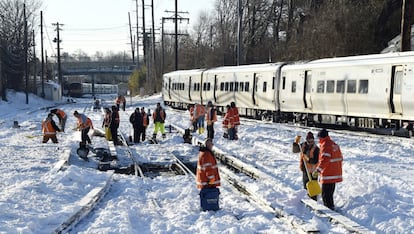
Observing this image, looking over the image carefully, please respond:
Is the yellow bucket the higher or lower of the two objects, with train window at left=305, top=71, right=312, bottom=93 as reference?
lower

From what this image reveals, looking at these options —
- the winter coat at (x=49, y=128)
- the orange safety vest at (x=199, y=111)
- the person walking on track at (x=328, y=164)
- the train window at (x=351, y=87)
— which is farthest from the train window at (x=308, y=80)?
the person walking on track at (x=328, y=164)

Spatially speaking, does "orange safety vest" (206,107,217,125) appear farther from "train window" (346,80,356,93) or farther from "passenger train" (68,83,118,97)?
"passenger train" (68,83,118,97)

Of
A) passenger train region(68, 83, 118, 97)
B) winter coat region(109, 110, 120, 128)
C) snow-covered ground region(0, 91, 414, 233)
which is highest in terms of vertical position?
winter coat region(109, 110, 120, 128)

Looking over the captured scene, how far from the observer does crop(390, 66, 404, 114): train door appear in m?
19.6

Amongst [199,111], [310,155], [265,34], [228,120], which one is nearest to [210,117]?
[228,120]

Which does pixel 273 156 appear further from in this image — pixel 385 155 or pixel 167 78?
pixel 167 78

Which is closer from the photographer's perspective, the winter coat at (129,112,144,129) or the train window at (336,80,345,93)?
the winter coat at (129,112,144,129)

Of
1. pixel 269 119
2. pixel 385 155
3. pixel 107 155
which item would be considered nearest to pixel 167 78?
pixel 269 119

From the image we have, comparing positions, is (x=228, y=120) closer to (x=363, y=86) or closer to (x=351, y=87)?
(x=351, y=87)

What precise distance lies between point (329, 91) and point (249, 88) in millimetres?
8224

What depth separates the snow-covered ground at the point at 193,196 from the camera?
9336 mm

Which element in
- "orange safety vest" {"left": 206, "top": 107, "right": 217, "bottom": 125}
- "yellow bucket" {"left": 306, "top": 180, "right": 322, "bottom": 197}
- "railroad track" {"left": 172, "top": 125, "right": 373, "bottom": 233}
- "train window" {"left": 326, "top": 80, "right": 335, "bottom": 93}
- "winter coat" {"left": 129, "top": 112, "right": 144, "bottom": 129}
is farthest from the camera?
"train window" {"left": 326, "top": 80, "right": 335, "bottom": 93}

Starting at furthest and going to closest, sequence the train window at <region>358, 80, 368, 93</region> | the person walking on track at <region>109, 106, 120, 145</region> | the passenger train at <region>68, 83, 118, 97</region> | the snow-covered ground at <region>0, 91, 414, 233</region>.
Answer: the passenger train at <region>68, 83, 118, 97</region> < the person walking on track at <region>109, 106, 120, 145</region> < the train window at <region>358, 80, 368, 93</region> < the snow-covered ground at <region>0, 91, 414, 233</region>

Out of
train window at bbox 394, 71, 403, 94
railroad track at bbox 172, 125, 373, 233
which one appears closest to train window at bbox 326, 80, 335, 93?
train window at bbox 394, 71, 403, 94
